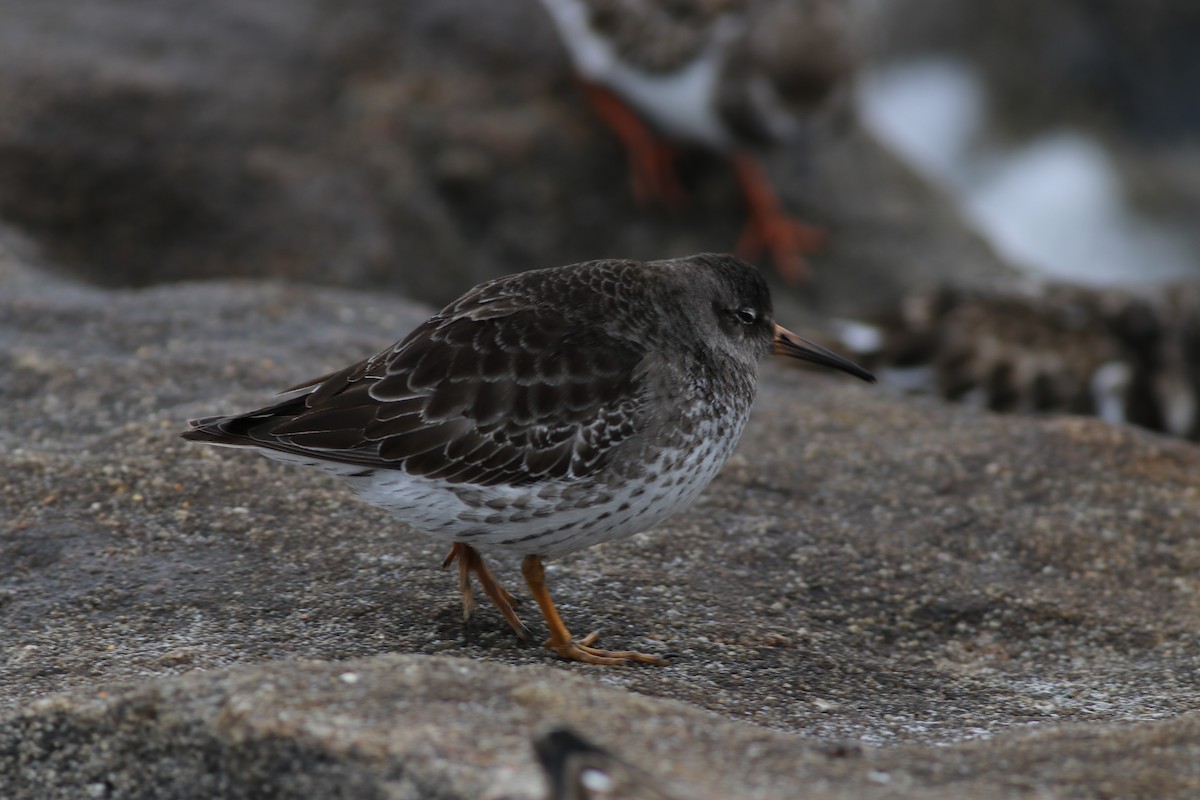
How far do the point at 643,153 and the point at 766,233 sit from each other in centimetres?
102

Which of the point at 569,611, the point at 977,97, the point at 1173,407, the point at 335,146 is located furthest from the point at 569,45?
the point at 977,97

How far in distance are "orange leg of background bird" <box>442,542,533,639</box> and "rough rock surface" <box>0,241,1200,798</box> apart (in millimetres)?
80

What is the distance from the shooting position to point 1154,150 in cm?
1477

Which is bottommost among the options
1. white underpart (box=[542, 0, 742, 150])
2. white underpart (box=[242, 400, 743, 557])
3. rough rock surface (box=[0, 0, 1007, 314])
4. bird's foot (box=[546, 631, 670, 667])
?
bird's foot (box=[546, 631, 670, 667])

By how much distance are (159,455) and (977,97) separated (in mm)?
12309

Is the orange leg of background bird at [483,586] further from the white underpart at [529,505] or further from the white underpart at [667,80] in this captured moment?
the white underpart at [667,80]

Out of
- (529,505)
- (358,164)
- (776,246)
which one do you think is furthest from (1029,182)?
(529,505)

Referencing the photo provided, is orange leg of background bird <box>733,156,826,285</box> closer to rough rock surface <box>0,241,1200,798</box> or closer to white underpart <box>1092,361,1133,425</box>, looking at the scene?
white underpart <box>1092,361,1133,425</box>

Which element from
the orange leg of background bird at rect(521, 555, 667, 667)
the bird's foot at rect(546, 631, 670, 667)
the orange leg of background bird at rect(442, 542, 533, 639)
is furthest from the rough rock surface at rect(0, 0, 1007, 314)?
the bird's foot at rect(546, 631, 670, 667)

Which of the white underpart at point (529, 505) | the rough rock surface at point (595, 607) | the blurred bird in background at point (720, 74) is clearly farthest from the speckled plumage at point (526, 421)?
the blurred bird in background at point (720, 74)

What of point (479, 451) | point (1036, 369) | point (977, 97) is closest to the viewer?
point (479, 451)

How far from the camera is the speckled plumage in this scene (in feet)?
14.4

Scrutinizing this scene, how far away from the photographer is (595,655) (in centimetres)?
436

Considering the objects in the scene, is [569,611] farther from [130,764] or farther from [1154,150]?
[1154,150]
